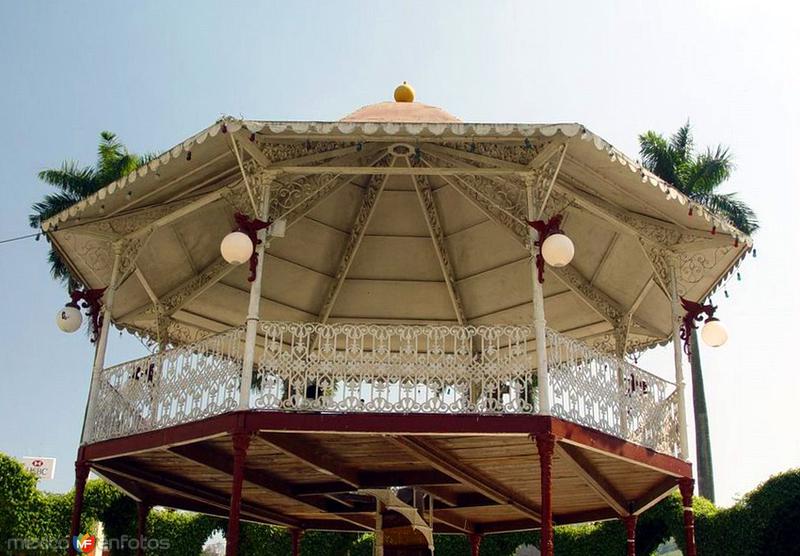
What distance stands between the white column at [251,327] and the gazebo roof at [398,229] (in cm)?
31

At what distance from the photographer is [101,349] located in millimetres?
13617

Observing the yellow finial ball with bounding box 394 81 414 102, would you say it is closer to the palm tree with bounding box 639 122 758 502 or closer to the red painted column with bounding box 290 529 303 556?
the red painted column with bounding box 290 529 303 556

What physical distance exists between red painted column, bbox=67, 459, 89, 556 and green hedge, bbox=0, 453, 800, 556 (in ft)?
36.7

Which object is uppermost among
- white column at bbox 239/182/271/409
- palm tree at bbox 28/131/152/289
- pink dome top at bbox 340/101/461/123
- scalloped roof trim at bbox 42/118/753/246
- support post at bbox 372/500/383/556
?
palm tree at bbox 28/131/152/289

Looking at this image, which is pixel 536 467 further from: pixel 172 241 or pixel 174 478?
pixel 172 241

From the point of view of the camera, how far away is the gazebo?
11.1 metres

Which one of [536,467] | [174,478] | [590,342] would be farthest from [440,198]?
[174,478]

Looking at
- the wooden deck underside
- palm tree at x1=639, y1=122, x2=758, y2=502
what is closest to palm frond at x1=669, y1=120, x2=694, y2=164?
palm tree at x1=639, y1=122, x2=758, y2=502

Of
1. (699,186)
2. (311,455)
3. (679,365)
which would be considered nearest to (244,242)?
(311,455)

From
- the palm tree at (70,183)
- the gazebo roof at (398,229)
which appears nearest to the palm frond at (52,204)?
the palm tree at (70,183)

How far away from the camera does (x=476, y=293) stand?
17.7m

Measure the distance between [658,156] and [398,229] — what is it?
2009 cm

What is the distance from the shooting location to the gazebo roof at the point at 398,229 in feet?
39.0

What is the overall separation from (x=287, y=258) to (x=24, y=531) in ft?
39.7
